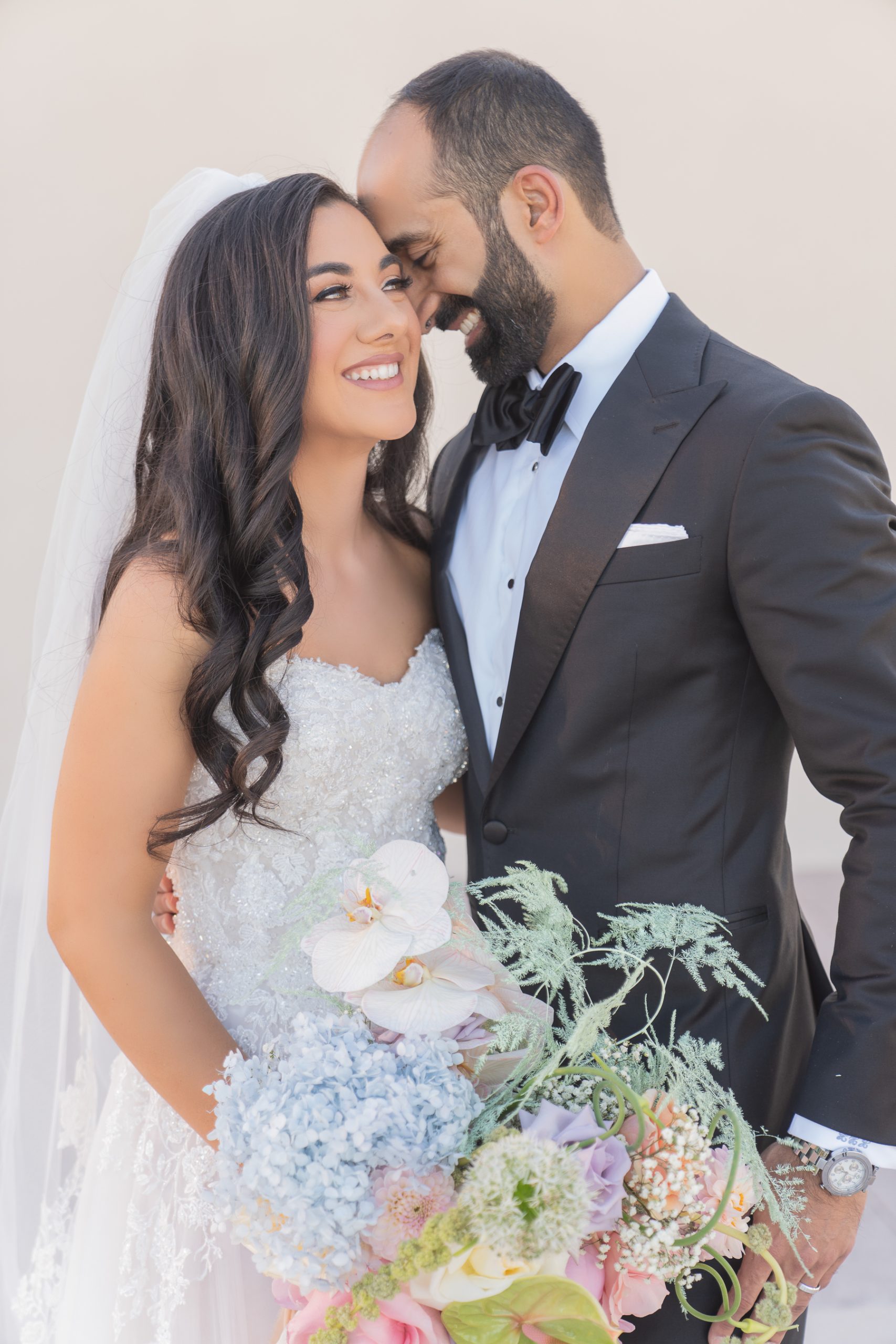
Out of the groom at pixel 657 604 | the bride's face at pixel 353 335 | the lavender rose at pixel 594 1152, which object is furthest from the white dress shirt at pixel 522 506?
the lavender rose at pixel 594 1152

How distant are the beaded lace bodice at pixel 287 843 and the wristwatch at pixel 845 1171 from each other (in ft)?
2.67

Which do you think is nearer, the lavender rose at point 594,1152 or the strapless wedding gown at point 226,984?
the lavender rose at point 594,1152

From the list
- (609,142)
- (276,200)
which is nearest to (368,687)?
(276,200)

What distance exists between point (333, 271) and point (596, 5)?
9.57ft

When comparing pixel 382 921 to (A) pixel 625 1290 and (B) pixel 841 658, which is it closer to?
(A) pixel 625 1290

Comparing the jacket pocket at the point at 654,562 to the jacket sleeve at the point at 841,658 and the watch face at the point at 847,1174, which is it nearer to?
the jacket sleeve at the point at 841,658

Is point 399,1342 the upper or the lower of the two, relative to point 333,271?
lower

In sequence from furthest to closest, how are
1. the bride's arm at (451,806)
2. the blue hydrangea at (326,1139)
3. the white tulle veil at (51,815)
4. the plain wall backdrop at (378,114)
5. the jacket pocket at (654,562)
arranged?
1. the plain wall backdrop at (378,114)
2. the bride's arm at (451,806)
3. the white tulle veil at (51,815)
4. the jacket pocket at (654,562)
5. the blue hydrangea at (326,1139)

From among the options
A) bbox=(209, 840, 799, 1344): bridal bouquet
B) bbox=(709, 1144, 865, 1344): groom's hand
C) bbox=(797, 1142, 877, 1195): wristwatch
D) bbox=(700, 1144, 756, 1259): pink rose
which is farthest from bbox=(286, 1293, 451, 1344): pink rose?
bbox=(797, 1142, 877, 1195): wristwatch

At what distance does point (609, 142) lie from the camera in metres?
4.16

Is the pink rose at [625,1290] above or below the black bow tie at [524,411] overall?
below

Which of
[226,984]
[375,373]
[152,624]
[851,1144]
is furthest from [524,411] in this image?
[851,1144]

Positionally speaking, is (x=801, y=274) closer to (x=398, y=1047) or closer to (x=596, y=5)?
(x=596, y=5)

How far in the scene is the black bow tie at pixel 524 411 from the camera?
1.86 meters
